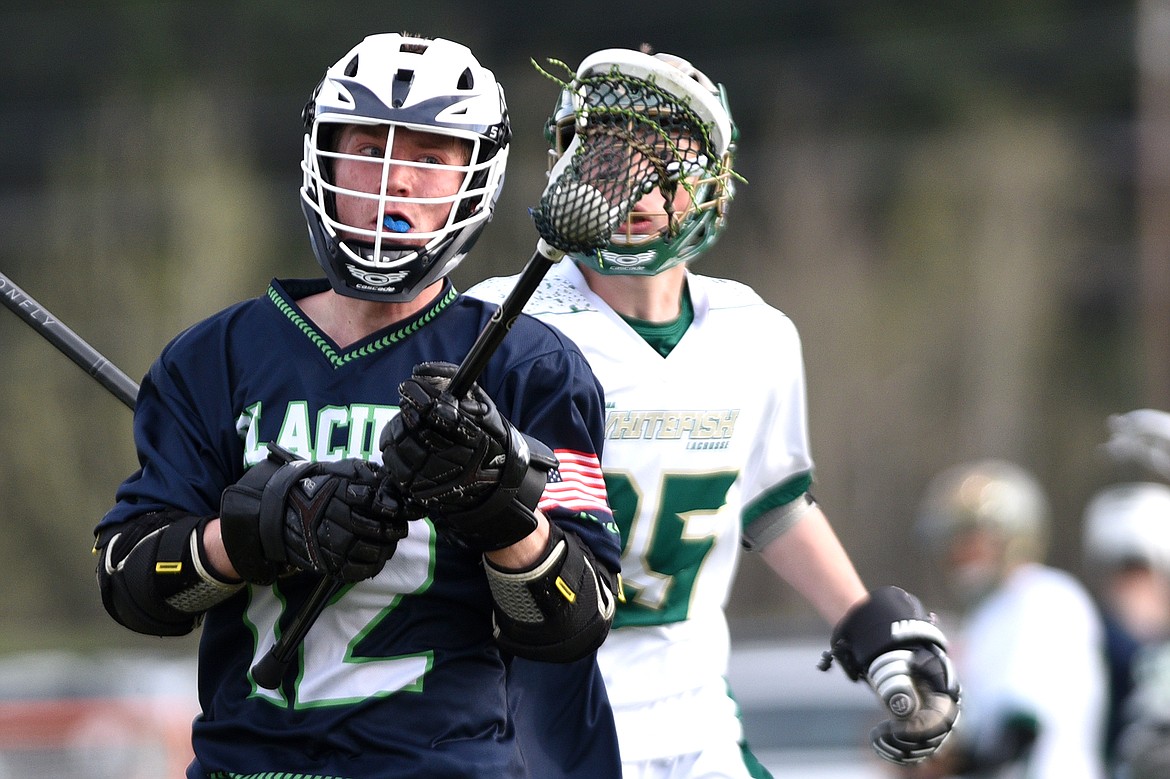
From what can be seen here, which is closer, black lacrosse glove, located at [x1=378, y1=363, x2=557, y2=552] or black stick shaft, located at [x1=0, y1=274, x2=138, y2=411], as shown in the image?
black lacrosse glove, located at [x1=378, y1=363, x2=557, y2=552]

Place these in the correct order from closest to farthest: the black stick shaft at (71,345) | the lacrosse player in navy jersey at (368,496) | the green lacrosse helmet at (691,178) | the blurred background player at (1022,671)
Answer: the lacrosse player in navy jersey at (368,496) → the green lacrosse helmet at (691,178) → the black stick shaft at (71,345) → the blurred background player at (1022,671)

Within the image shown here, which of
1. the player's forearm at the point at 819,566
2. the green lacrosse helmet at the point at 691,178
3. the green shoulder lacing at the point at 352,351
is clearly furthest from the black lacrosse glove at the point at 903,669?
the green shoulder lacing at the point at 352,351

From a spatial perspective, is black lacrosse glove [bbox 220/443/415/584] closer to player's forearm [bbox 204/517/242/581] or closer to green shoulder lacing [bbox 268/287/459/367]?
player's forearm [bbox 204/517/242/581]

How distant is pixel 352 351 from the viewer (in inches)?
157

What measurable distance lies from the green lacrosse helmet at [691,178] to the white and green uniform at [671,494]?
0.73 feet

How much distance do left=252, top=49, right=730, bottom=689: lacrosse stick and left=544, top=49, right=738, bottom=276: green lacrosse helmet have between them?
26 cm

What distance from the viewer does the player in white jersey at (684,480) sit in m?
4.81

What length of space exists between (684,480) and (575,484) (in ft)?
3.02

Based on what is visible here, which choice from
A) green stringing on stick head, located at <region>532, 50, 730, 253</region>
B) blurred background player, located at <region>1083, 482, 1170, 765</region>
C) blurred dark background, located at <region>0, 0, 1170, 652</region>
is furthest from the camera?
blurred dark background, located at <region>0, 0, 1170, 652</region>

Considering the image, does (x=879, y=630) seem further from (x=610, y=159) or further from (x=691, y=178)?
(x=610, y=159)

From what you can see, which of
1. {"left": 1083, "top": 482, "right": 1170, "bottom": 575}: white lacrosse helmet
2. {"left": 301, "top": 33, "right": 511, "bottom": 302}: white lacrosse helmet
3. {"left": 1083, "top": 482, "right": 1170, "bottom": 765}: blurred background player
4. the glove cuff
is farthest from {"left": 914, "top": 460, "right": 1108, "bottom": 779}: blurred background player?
{"left": 301, "top": 33, "right": 511, "bottom": 302}: white lacrosse helmet

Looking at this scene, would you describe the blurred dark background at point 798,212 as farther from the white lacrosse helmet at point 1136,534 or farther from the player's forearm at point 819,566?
the player's forearm at point 819,566

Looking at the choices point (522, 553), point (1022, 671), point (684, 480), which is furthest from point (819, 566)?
point (1022, 671)

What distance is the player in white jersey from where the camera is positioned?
4.81 m
